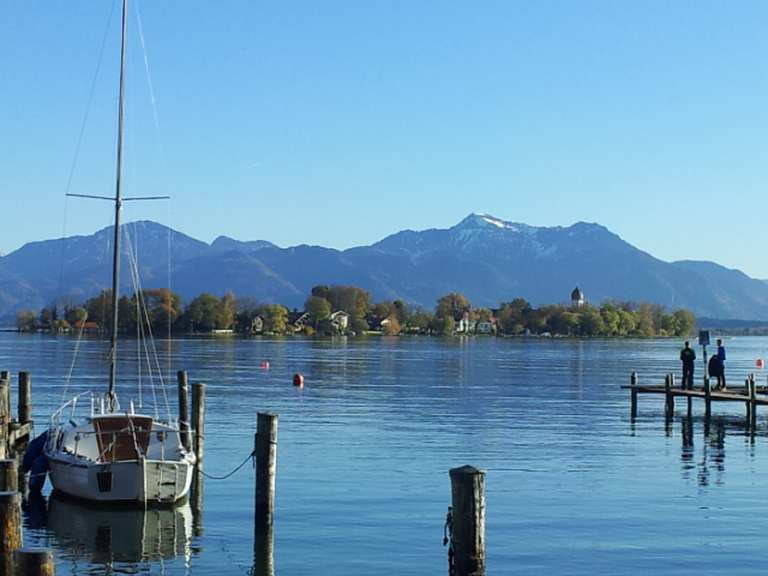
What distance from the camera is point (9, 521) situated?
19.5 m

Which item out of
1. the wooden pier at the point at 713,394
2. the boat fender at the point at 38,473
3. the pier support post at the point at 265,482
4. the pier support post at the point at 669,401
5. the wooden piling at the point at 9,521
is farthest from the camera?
the pier support post at the point at 669,401

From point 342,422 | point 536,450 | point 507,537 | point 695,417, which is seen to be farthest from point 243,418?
point 507,537

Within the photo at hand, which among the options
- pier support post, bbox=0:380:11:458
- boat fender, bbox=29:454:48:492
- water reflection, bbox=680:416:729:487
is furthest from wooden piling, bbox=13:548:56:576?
water reflection, bbox=680:416:729:487

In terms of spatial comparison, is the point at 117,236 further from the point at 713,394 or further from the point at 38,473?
the point at 713,394

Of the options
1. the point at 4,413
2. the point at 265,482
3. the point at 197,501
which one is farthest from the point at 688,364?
the point at 265,482

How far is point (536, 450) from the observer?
48.0 meters

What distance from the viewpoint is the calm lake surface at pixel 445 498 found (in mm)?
28219

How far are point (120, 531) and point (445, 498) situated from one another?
9.60 metres

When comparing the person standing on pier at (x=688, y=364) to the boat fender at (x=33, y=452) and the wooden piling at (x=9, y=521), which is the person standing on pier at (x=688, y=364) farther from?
the wooden piling at (x=9, y=521)

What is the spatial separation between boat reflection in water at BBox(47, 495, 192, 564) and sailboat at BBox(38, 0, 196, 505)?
1.16ft

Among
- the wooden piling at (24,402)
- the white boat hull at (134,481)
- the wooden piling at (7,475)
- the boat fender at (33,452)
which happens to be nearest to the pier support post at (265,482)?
the white boat hull at (134,481)

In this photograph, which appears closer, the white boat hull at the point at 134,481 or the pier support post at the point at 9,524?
the pier support post at the point at 9,524

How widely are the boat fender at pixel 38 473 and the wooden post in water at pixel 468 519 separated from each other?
16.7 metres

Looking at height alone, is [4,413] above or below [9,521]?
above
